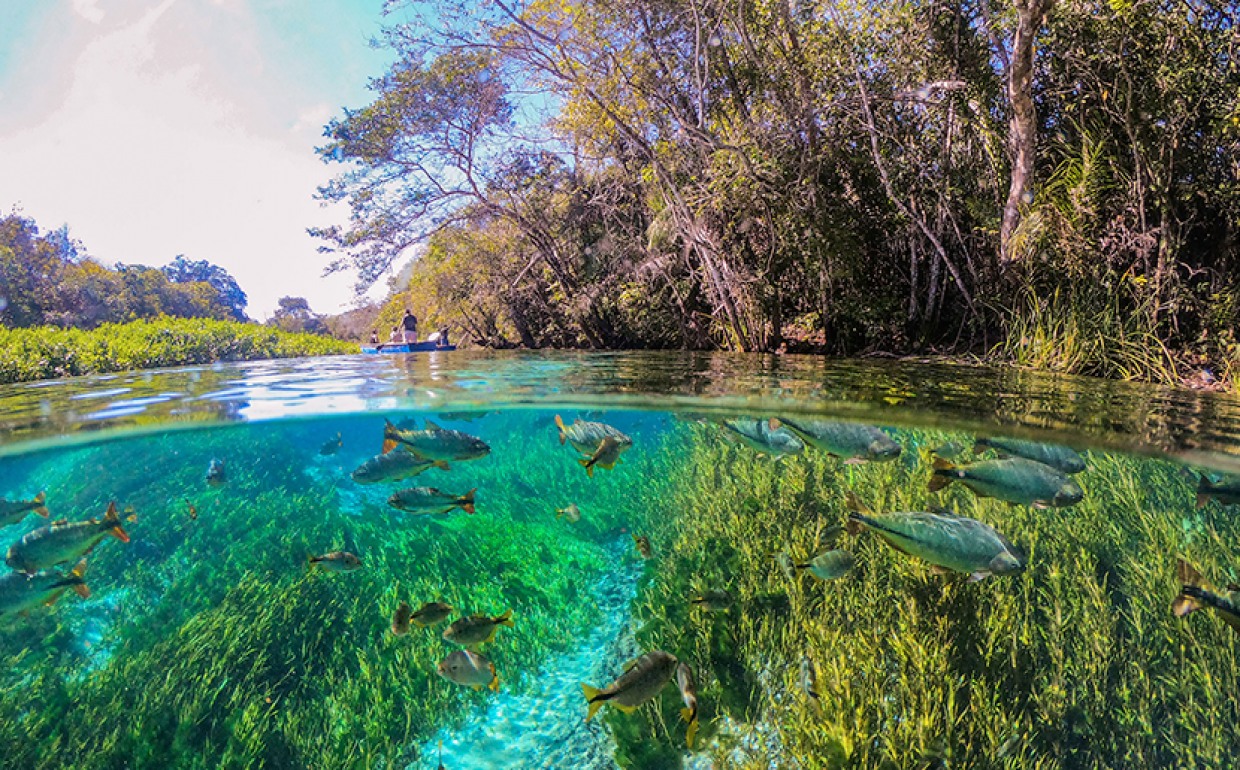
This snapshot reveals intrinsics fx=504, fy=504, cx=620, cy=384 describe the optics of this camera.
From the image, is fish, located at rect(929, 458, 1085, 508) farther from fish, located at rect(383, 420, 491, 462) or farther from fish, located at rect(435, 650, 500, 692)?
fish, located at rect(435, 650, 500, 692)

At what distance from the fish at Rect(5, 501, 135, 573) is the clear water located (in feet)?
3.58

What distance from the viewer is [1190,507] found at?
5.84m

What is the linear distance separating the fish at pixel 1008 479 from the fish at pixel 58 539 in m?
5.21

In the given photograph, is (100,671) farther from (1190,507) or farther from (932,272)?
(932,272)

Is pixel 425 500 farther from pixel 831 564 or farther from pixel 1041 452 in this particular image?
pixel 1041 452

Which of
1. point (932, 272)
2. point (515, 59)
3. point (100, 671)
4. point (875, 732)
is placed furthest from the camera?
point (515, 59)

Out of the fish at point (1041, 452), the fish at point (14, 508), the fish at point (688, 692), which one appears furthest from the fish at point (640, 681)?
the fish at point (14, 508)

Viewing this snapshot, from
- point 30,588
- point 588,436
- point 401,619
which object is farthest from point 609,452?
point 30,588

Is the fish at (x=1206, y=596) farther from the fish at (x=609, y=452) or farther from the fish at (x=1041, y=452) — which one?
the fish at (x=609, y=452)

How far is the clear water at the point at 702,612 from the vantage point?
4.05 m

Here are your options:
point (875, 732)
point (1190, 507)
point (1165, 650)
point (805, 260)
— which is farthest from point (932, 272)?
point (875, 732)

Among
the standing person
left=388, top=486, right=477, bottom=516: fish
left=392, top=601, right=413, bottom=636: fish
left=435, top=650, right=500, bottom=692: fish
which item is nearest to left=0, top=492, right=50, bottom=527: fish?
left=388, top=486, right=477, bottom=516: fish

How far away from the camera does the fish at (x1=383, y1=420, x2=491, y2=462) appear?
139 inches

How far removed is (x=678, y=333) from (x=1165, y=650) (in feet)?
36.1
